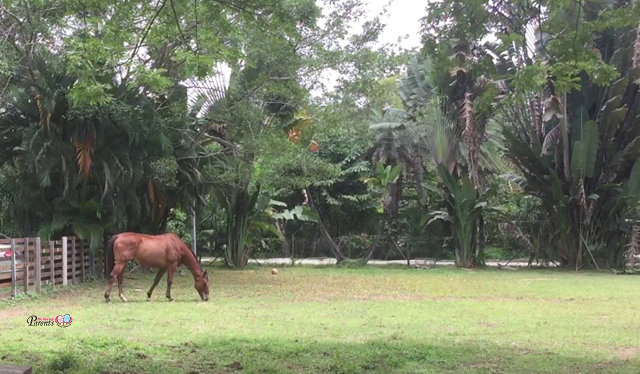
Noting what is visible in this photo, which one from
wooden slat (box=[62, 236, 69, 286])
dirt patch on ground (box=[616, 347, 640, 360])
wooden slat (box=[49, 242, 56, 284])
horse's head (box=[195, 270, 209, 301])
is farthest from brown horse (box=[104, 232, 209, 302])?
dirt patch on ground (box=[616, 347, 640, 360])

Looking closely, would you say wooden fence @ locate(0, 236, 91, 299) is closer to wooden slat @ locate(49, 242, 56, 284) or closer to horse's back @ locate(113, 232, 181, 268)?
wooden slat @ locate(49, 242, 56, 284)

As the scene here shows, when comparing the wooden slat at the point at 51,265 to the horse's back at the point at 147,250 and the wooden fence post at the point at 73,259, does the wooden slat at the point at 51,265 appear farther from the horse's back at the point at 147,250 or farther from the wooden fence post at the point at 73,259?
the horse's back at the point at 147,250

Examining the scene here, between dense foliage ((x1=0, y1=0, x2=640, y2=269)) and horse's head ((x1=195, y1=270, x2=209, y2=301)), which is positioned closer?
dense foliage ((x1=0, y1=0, x2=640, y2=269))

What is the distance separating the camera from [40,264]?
1198 centimetres

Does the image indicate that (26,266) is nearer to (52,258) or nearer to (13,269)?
(13,269)

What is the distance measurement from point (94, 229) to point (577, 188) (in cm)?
1395

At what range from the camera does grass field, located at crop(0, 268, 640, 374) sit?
5.67m

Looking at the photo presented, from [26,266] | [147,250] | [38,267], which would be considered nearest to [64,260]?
[38,267]

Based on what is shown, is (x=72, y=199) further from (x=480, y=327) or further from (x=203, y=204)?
(x=480, y=327)

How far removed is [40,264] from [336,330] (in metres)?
7.07

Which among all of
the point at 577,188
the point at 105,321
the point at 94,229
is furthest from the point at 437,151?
the point at 105,321

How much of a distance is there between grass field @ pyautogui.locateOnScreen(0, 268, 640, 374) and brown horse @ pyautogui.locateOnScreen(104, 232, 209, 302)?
41 cm

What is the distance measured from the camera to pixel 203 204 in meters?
17.9

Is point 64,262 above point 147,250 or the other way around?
the other way around
